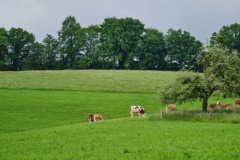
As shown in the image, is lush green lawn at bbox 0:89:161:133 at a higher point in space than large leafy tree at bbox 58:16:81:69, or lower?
lower

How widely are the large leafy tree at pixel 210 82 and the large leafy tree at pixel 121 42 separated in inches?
3444

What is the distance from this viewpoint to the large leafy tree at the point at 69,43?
136750 mm

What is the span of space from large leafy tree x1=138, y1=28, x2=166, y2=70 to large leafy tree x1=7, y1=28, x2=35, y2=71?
38511 millimetres

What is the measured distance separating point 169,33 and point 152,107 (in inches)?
3489

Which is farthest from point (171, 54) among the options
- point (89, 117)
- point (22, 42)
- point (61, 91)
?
point (89, 117)

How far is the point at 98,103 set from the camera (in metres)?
55.9

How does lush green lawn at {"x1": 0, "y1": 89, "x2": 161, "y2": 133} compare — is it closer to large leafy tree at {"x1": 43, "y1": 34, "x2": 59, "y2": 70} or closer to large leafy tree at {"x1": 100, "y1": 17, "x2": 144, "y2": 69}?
large leafy tree at {"x1": 100, "y1": 17, "x2": 144, "y2": 69}

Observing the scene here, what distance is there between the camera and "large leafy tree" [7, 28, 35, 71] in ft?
433

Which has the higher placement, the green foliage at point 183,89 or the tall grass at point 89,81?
the tall grass at point 89,81

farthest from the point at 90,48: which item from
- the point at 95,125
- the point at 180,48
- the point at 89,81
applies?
the point at 95,125

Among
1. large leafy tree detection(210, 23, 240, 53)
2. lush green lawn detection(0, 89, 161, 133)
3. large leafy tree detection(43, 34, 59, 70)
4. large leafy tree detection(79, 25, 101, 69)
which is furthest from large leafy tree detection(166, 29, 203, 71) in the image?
lush green lawn detection(0, 89, 161, 133)

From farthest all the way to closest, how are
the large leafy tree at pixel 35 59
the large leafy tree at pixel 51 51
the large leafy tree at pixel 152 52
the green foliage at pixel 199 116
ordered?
the large leafy tree at pixel 51 51 → the large leafy tree at pixel 35 59 → the large leafy tree at pixel 152 52 → the green foliage at pixel 199 116

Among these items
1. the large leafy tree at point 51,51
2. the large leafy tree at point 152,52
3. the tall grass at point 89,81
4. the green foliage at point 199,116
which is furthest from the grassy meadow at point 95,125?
the large leafy tree at point 51,51

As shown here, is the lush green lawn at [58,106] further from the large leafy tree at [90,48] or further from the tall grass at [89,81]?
the large leafy tree at [90,48]
